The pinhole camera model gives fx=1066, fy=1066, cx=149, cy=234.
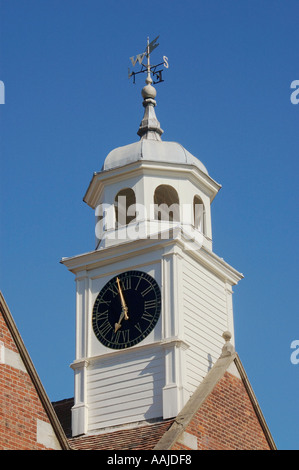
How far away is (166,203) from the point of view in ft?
105

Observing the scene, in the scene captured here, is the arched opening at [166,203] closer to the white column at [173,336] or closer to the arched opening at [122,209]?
the arched opening at [122,209]

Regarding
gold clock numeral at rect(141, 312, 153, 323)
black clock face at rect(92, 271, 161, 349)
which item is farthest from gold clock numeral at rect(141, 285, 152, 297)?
gold clock numeral at rect(141, 312, 153, 323)

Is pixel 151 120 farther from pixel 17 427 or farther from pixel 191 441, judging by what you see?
pixel 17 427

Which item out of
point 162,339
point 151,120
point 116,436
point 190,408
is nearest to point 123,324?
point 162,339

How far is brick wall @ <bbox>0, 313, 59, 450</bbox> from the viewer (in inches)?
731

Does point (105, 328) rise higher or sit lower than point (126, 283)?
lower

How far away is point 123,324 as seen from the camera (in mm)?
28453

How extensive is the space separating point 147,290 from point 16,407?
10.1 m

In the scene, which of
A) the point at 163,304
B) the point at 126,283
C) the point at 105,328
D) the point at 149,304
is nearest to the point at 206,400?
the point at 163,304

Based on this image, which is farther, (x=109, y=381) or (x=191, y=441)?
(x=109, y=381)

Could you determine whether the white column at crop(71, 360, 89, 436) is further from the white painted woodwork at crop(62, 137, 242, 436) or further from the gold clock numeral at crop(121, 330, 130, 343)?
the gold clock numeral at crop(121, 330, 130, 343)

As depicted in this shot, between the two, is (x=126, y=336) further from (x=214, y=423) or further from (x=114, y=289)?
(x=214, y=423)

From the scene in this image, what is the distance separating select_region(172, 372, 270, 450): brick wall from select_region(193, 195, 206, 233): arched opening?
6.59 metres

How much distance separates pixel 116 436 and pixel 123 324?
10.4 ft
